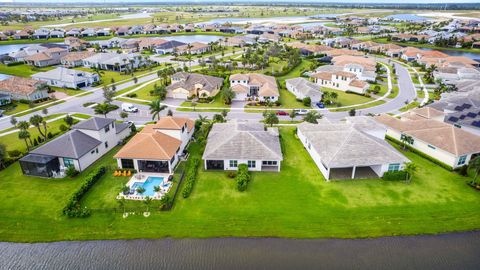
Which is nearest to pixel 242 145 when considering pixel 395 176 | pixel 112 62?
pixel 395 176

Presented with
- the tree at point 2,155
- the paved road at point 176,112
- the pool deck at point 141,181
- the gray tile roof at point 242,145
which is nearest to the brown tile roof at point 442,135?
the paved road at point 176,112

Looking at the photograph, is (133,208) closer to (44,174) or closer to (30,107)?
(44,174)

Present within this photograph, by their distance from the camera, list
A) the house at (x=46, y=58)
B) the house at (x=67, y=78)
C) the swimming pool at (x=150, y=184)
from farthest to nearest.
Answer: the house at (x=46, y=58)
the house at (x=67, y=78)
the swimming pool at (x=150, y=184)

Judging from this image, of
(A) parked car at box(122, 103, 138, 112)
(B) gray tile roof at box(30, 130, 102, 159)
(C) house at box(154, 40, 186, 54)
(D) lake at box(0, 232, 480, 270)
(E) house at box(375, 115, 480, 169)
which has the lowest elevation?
(D) lake at box(0, 232, 480, 270)

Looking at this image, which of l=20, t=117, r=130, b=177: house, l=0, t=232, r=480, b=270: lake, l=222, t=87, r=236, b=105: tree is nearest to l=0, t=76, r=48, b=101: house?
l=20, t=117, r=130, b=177: house

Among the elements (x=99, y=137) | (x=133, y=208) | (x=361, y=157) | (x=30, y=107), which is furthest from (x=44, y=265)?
(x=30, y=107)

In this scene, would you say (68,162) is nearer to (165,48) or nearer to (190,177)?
(190,177)

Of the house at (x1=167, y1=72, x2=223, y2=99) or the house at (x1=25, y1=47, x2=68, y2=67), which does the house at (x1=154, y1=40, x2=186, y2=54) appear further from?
the house at (x1=167, y1=72, x2=223, y2=99)

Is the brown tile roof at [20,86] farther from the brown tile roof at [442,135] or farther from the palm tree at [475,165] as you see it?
the palm tree at [475,165]
